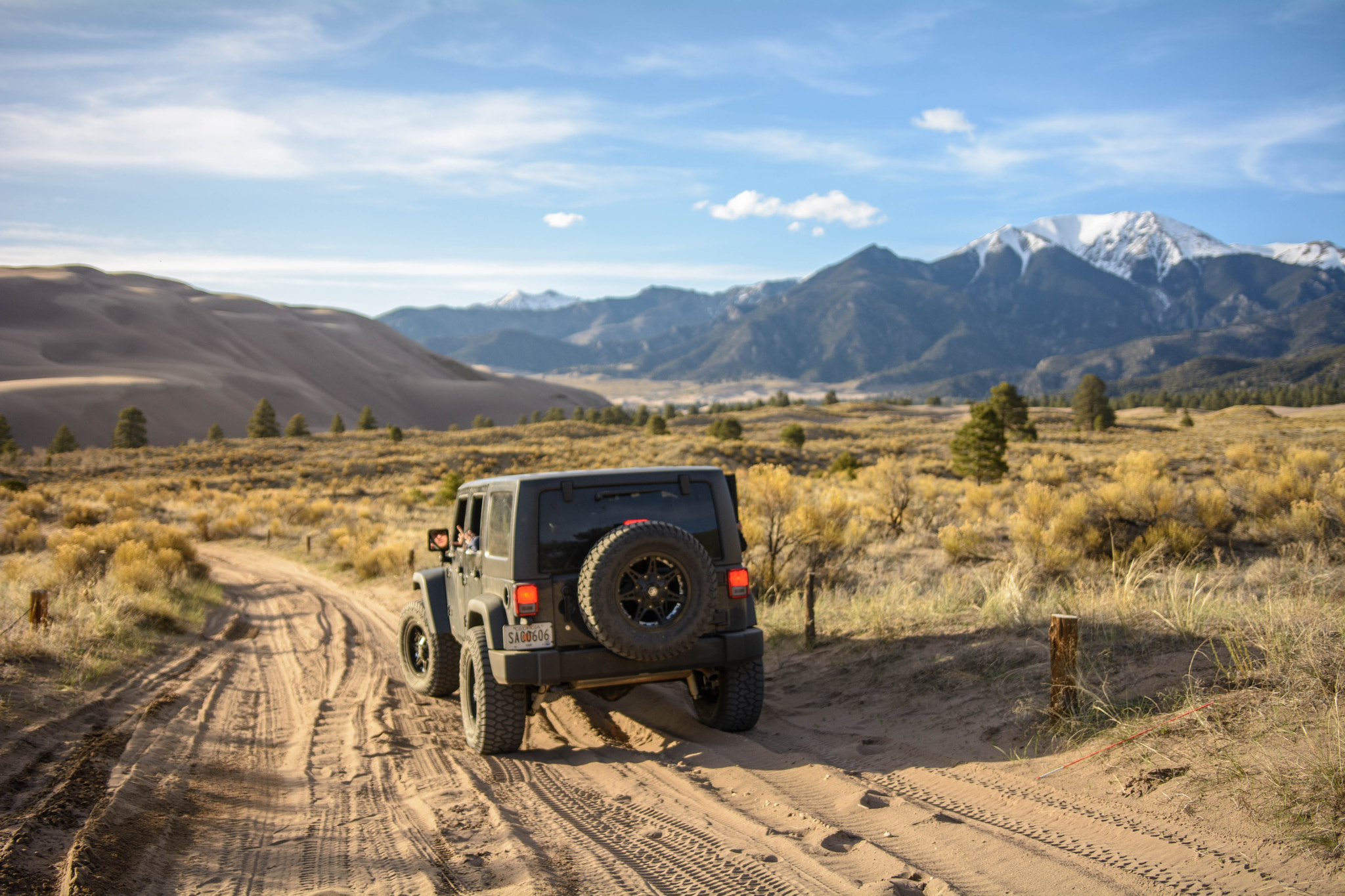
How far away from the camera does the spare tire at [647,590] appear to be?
5641 millimetres

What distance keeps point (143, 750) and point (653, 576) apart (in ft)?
14.1

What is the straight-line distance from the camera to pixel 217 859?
445 cm

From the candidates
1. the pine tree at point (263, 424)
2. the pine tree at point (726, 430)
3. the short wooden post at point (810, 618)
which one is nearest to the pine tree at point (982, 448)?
the pine tree at point (726, 430)

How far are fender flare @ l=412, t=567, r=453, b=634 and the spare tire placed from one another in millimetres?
2851

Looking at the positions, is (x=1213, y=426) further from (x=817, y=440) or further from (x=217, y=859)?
(x=217, y=859)

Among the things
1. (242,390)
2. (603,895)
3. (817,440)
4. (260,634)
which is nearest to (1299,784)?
(603,895)

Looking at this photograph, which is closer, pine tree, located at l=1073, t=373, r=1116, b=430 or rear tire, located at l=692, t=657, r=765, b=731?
rear tire, located at l=692, t=657, r=765, b=731

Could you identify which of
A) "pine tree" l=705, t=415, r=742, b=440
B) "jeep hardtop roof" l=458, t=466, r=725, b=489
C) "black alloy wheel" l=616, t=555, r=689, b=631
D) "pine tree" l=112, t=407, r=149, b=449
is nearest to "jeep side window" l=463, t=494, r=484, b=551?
"jeep hardtop roof" l=458, t=466, r=725, b=489

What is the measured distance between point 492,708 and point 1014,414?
186 ft

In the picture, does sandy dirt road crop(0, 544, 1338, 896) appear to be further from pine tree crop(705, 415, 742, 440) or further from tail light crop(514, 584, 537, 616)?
pine tree crop(705, 415, 742, 440)

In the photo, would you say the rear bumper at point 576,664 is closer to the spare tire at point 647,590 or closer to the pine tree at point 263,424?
the spare tire at point 647,590

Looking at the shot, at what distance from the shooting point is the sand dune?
10606cm

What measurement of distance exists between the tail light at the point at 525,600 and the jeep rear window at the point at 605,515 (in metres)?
0.16

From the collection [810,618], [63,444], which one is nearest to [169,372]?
[63,444]
